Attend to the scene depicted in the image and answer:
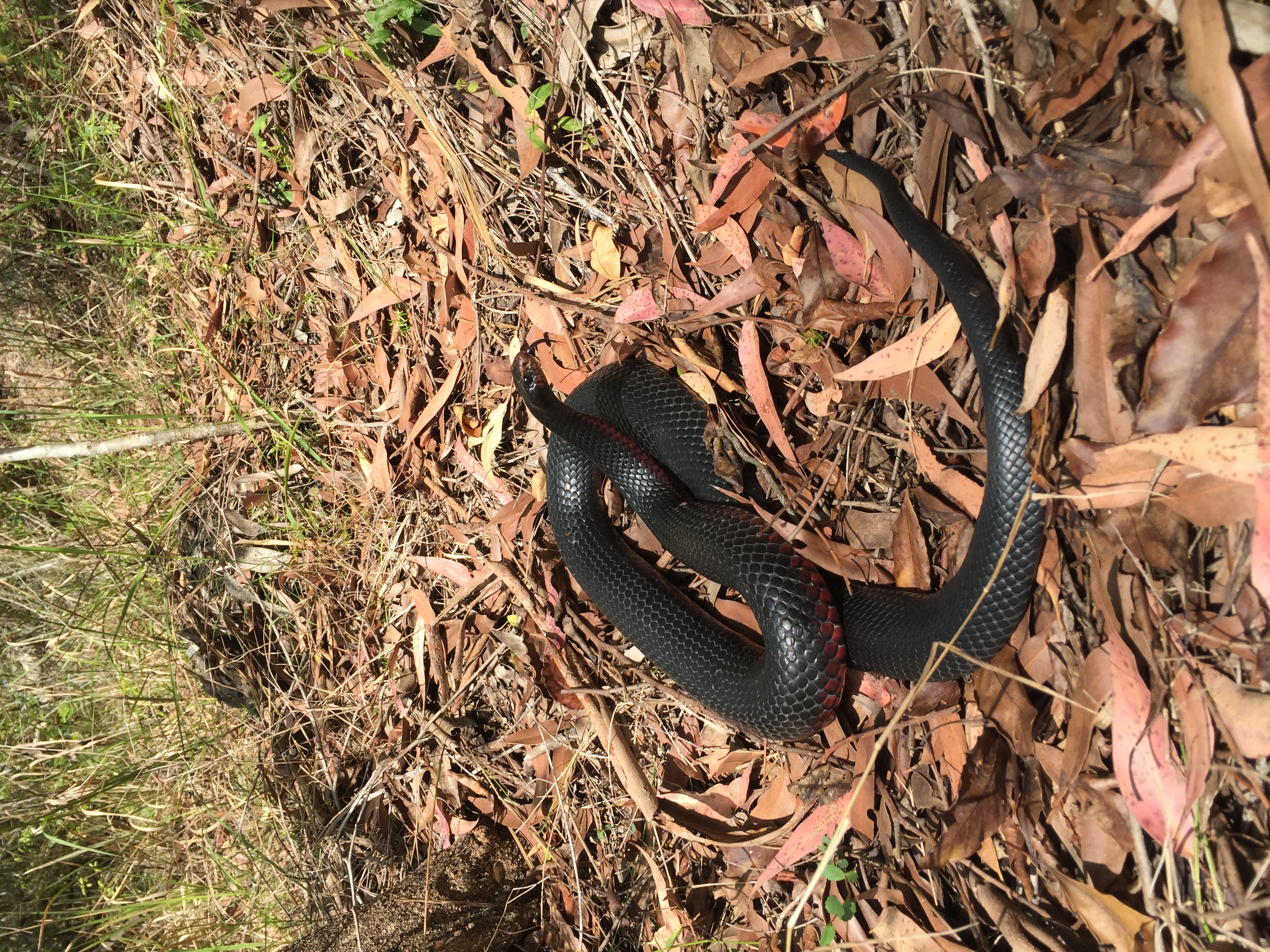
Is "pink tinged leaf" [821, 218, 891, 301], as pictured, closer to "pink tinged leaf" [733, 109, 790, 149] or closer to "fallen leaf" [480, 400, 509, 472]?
"pink tinged leaf" [733, 109, 790, 149]

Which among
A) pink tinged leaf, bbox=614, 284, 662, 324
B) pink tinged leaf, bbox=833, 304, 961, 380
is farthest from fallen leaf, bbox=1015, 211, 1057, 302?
pink tinged leaf, bbox=614, 284, 662, 324

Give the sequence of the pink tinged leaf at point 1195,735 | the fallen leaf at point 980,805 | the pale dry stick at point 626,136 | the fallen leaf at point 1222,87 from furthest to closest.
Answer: the pale dry stick at point 626,136
the fallen leaf at point 980,805
the pink tinged leaf at point 1195,735
the fallen leaf at point 1222,87

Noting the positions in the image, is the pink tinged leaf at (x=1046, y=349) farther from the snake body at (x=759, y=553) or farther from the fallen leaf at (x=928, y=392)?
the fallen leaf at (x=928, y=392)

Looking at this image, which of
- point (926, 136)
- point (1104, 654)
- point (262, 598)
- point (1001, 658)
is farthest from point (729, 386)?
point (262, 598)

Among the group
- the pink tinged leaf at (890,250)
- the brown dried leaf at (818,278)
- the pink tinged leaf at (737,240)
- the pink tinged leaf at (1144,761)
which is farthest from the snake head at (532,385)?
the pink tinged leaf at (1144,761)

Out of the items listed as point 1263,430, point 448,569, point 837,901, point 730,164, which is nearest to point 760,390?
point 730,164

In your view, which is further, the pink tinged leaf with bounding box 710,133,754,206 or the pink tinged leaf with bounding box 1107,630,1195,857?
the pink tinged leaf with bounding box 710,133,754,206
